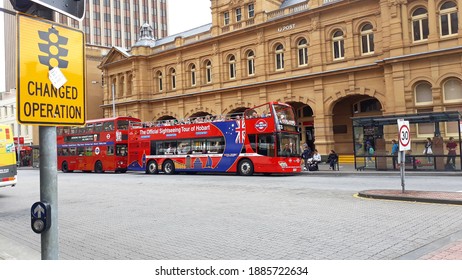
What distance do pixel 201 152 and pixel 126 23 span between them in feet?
243

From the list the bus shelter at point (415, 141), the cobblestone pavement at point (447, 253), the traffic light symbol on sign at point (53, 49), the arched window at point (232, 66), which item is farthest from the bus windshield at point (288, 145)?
the traffic light symbol on sign at point (53, 49)

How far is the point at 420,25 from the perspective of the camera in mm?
26969

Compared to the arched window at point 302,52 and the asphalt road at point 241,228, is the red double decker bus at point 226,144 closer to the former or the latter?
the arched window at point 302,52

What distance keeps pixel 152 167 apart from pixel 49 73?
1080 inches

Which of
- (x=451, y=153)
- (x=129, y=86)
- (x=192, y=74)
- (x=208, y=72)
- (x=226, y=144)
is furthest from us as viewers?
(x=129, y=86)

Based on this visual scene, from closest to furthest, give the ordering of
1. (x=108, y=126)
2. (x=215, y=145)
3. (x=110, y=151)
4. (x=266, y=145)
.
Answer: (x=266, y=145) → (x=215, y=145) → (x=110, y=151) → (x=108, y=126)

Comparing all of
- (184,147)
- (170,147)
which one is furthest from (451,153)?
(170,147)

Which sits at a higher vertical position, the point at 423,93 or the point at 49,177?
the point at 423,93

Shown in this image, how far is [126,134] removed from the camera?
107 feet

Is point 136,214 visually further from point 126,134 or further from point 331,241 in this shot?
point 126,134

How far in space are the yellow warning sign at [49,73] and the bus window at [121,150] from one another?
3015cm

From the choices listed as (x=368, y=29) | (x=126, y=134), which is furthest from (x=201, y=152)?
(x=368, y=29)

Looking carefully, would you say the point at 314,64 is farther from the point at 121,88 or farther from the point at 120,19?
the point at 120,19

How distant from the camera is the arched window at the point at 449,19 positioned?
25.7 m
